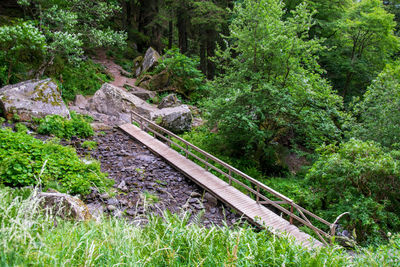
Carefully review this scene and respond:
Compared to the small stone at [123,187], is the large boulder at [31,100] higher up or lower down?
higher up

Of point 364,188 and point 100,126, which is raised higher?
point 364,188

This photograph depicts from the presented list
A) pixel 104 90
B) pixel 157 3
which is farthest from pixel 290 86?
pixel 157 3

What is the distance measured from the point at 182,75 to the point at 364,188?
47.3 feet

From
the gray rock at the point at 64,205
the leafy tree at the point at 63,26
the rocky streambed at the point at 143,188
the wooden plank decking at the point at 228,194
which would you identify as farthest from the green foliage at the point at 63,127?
the gray rock at the point at 64,205

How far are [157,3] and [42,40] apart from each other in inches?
517

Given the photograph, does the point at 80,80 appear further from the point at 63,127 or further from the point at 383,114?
the point at 383,114

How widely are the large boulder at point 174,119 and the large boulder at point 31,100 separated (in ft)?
13.8

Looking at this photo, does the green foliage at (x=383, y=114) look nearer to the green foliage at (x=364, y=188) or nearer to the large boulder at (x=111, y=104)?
the green foliage at (x=364, y=188)

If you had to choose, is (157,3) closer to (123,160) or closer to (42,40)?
(42,40)

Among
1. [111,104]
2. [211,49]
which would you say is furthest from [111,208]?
[211,49]

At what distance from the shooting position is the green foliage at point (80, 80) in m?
14.1

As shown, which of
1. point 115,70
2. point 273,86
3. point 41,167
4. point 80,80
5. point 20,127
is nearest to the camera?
point 41,167

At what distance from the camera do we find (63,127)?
9.82 m

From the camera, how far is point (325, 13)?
1847 centimetres
